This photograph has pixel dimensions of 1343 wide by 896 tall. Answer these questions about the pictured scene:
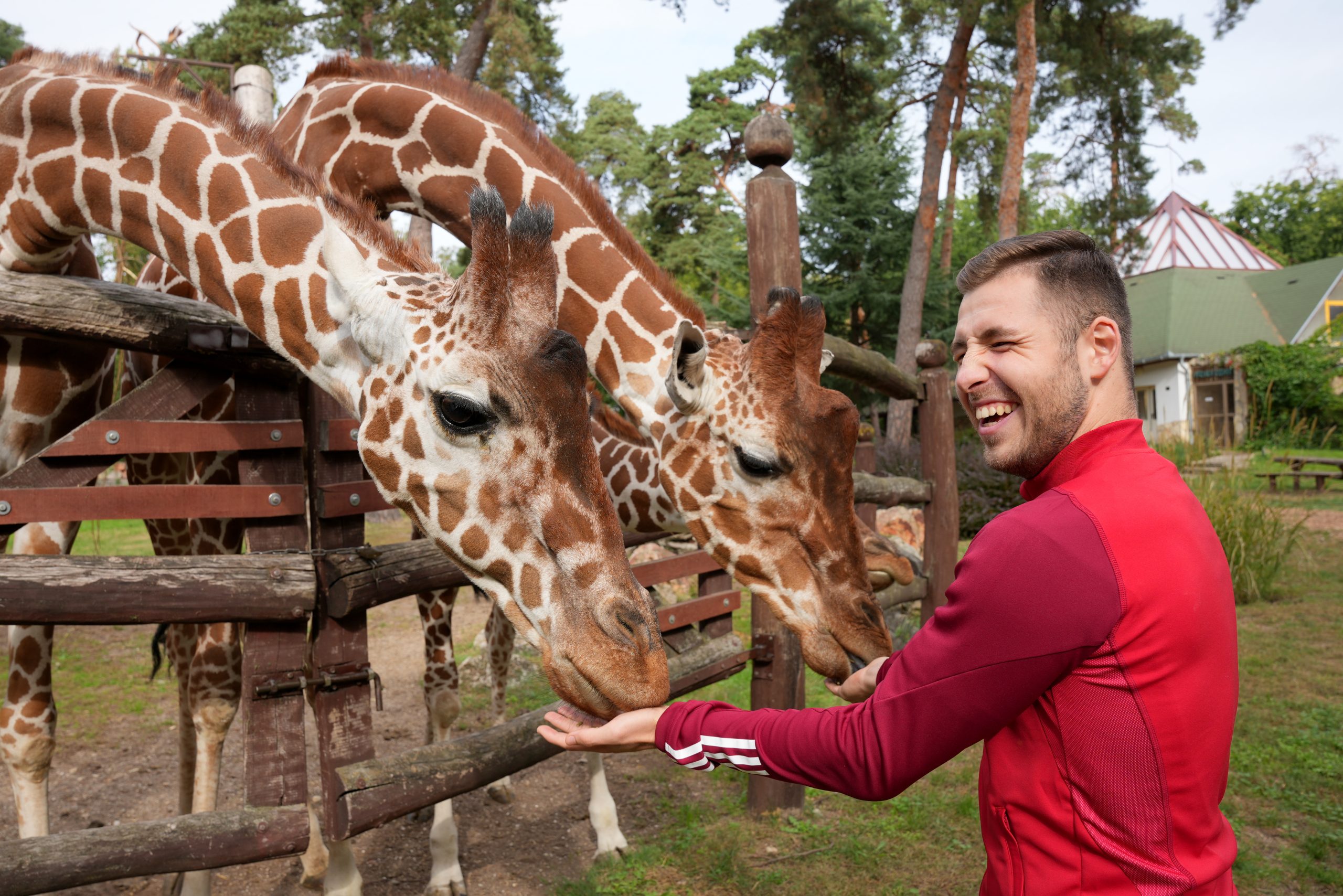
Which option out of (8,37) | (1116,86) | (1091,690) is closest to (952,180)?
(1116,86)

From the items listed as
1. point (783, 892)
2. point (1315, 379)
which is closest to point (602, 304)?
point (783, 892)

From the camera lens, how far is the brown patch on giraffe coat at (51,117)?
8.79ft

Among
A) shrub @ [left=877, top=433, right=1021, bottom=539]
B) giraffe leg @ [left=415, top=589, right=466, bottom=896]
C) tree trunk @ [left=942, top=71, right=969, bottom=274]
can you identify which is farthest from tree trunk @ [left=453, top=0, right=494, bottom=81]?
giraffe leg @ [left=415, top=589, right=466, bottom=896]

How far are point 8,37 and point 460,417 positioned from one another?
3870cm

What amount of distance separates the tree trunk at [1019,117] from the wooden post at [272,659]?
14178mm

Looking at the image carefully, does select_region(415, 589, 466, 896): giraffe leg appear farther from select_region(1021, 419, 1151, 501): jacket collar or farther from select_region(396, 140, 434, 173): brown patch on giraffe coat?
select_region(1021, 419, 1151, 501): jacket collar

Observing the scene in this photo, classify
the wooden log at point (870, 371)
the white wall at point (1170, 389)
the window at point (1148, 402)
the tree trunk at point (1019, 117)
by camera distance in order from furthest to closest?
1. the window at point (1148, 402)
2. the white wall at point (1170, 389)
3. the tree trunk at point (1019, 117)
4. the wooden log at point (870, 371)

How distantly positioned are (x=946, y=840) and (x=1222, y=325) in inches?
1200

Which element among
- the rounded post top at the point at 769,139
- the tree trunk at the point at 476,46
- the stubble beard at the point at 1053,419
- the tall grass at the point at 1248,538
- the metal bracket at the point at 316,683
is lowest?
the tall grass at the point at 1248,538

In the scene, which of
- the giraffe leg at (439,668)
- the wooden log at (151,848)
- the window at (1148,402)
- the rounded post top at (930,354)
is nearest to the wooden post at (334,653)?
the wooden log at (151,848)

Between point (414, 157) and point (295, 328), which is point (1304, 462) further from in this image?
point (295, 328)

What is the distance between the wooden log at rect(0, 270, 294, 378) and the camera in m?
2.26

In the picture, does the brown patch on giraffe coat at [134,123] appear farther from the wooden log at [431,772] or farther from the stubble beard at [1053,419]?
the stubble beard at [1053,419]

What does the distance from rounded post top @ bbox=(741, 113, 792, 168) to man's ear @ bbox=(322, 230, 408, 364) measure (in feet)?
7.93
